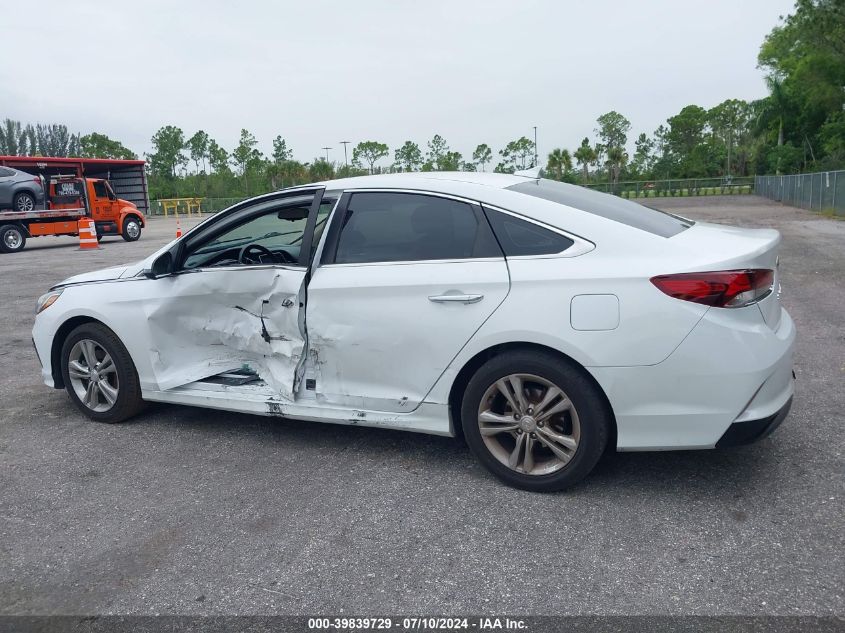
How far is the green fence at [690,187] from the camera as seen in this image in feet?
191

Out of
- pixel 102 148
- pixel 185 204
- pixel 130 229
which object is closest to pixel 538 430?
pixel 130 229

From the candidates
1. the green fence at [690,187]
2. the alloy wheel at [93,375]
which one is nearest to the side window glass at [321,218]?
the alloy wheel at [93,375]

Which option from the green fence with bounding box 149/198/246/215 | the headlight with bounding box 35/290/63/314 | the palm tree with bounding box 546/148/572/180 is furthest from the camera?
the palm tree with bounding box 546/148/572/180

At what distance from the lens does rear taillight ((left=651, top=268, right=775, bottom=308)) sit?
3195 mm

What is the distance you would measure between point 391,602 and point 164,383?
2545 millimetres

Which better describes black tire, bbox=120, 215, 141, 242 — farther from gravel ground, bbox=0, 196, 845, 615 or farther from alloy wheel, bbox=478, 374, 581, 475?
alloy wheel, bbox=478, 374, 581, 475

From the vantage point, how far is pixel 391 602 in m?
2.76

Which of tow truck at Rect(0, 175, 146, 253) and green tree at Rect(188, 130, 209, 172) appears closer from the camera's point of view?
tow truck at Rect(0, 175, 146, 253)

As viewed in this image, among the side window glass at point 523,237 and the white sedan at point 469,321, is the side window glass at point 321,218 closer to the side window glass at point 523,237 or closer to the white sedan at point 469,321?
the white sedan at point 469,321

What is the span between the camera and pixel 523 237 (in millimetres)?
3615

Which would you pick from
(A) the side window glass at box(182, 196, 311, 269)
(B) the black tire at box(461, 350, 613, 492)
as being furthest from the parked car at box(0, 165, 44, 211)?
(B) the black tire at box(461, 350, 613, 492)

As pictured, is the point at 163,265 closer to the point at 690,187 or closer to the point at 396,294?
the point at 396,294

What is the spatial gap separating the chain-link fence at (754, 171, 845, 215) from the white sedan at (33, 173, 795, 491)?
2402cm

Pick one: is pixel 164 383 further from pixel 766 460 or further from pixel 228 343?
pixel 766 460
